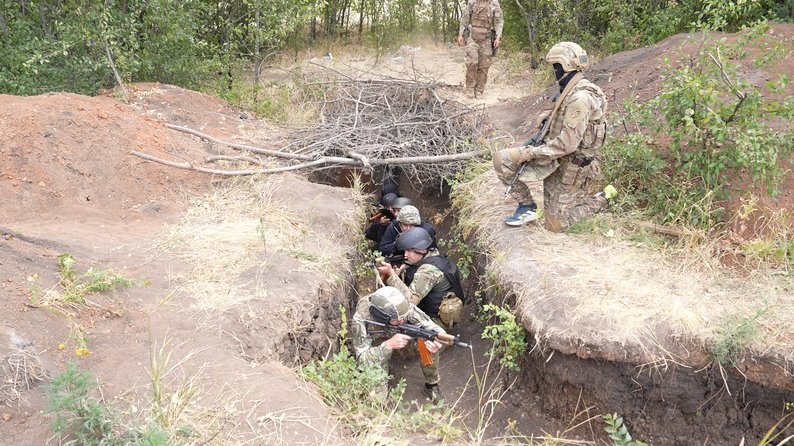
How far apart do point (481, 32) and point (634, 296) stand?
6.28 m

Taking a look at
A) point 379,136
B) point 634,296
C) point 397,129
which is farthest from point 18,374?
point 397,129

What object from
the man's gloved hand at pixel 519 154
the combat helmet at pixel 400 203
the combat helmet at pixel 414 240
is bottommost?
the combat helmet at pixel 400 203

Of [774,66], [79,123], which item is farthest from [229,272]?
[774,66]

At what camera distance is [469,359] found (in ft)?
20.3

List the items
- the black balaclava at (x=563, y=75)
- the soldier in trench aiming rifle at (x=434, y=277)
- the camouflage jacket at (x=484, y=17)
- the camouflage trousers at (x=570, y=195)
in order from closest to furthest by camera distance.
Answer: the black balaclava at (x=563, y=75) → the camouflage trousers at (x=570, y=195) → the soldier in trench aiming rifle at (x=434, y=277) → the camouflage jacket at (x=484, y=17)

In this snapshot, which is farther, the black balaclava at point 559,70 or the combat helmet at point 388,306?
the black balaclava at point 559,70

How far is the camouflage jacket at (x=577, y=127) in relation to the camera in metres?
5.58

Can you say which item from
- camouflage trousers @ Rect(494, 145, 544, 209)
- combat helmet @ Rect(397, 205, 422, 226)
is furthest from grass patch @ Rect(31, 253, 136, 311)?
camouflage trousers @ Rect(494, 145, 544, 209)

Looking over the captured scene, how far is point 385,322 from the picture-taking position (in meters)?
5.18

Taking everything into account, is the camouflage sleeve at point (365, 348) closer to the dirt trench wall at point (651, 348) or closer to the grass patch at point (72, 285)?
the dirt trench wall at point (651, 348)

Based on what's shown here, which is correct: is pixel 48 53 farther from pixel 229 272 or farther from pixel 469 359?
pixel 469 359

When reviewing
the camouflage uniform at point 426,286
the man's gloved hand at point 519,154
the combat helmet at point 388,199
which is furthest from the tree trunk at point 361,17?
the camouflage uniform at point 426,286

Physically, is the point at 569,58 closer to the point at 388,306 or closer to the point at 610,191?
the point at 610,191

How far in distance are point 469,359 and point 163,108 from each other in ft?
17.3
